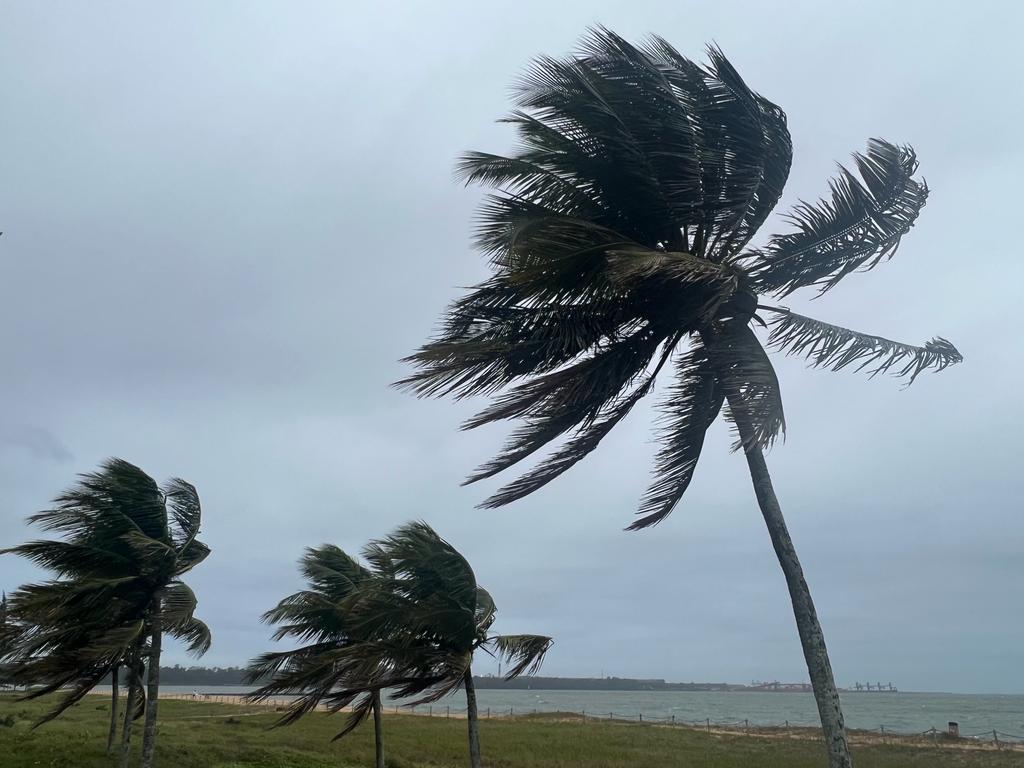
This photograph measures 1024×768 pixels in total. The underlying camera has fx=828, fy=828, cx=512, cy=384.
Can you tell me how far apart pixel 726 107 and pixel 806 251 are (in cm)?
153

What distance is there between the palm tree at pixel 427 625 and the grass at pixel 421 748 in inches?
439

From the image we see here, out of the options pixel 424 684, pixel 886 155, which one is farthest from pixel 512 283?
pixel 424 684

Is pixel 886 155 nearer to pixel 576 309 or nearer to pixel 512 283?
pixel 576 309

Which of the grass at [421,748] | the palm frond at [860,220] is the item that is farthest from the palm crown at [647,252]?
the grass at [421,748]

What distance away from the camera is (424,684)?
520 inches

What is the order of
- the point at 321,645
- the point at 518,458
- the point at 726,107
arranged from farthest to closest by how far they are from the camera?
1. the point at 321,645
2. the point at 518,458
3. the point at 726,107

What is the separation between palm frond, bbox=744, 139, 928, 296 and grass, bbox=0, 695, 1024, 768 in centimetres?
1993

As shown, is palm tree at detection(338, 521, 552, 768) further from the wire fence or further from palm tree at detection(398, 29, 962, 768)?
the wire fence

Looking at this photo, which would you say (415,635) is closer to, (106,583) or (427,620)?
(427,620)

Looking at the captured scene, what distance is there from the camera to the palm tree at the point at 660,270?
7.22 metres

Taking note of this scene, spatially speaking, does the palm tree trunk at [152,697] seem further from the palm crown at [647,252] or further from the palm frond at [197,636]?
the palm crown at [647,252]

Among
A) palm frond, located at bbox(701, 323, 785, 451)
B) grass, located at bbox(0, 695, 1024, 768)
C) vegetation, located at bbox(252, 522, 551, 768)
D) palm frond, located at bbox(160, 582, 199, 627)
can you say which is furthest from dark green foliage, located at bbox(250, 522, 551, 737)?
grass, located at bbox(0, 695, 1024, 768)

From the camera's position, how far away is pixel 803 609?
7219 mm

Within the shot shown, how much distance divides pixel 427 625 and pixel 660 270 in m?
8.49
